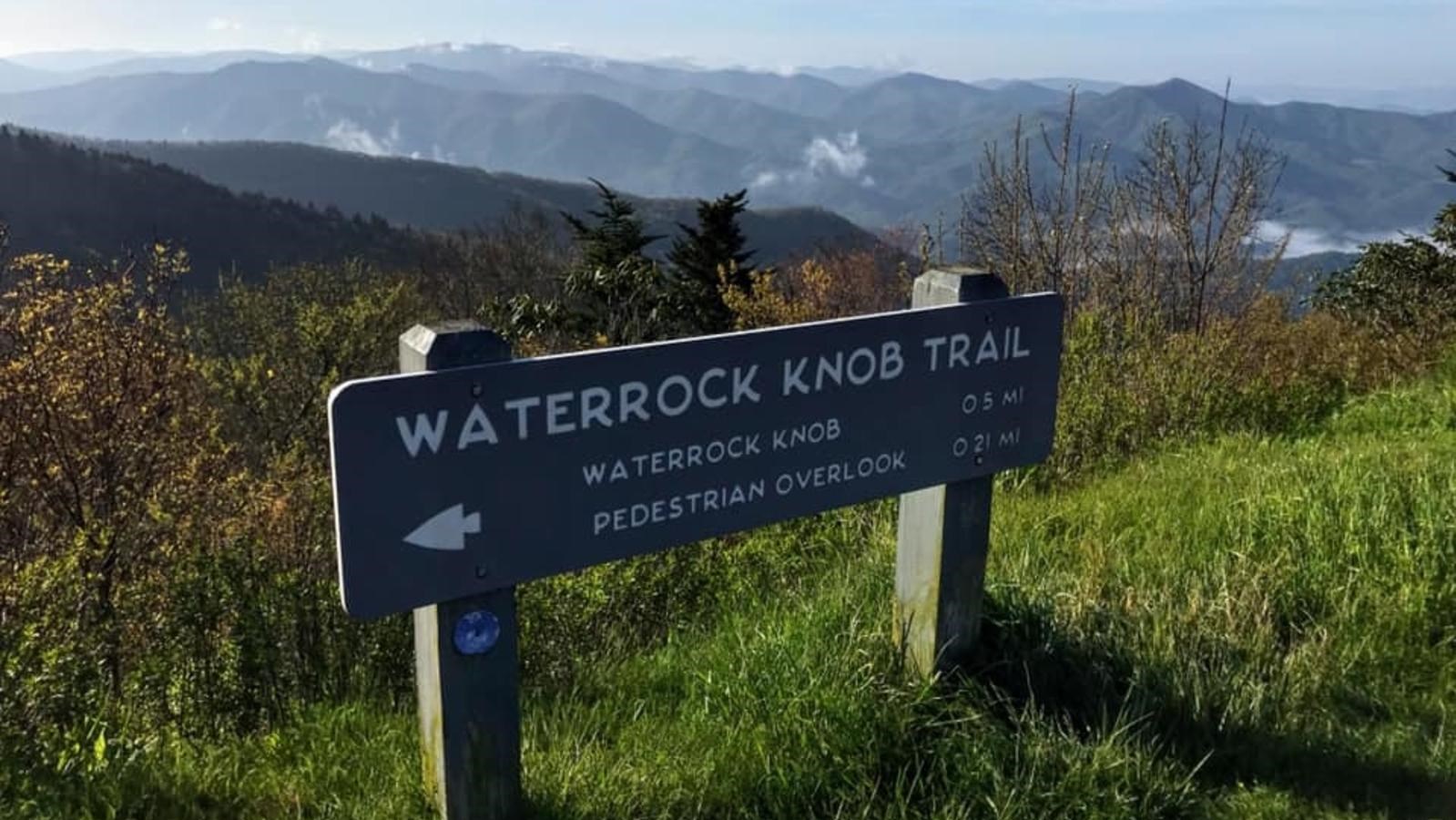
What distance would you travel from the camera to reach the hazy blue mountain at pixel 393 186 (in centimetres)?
12988

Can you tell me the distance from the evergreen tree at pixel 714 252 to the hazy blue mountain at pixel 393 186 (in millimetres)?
99211

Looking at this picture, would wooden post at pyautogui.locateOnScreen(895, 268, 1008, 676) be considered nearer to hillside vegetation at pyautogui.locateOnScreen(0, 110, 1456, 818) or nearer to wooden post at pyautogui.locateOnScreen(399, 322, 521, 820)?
hillside vegetation at pyautogui.locateOnScreen(0, 110, 1456, 818)

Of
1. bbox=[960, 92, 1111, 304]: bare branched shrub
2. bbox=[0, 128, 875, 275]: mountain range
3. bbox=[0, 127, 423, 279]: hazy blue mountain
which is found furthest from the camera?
bbox=[0, 127, 423, 279]: hazy blue mountain

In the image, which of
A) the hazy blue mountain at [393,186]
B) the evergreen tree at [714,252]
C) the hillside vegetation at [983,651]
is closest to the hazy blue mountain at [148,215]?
the evergreen tree at [714,252]

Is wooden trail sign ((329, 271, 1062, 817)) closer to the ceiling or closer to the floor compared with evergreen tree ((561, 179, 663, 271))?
closer to the ceiling

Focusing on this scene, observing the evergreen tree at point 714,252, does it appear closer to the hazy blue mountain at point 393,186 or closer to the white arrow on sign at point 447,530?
the white arrow on sign at point 447,530

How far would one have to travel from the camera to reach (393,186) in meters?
141

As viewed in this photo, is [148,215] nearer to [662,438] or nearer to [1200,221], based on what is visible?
[1200,221]

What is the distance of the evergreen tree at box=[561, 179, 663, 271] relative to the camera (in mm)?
23359

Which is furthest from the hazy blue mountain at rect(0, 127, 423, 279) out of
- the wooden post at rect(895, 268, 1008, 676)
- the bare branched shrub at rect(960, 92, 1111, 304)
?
the wooden post at rect(895, 268, 1008, 676)

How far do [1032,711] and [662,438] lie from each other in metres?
1.14

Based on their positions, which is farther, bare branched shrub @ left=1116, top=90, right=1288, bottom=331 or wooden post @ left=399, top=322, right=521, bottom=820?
Answer: bare branched shrub @ left=1116, top=90, right=1288, bottom=331

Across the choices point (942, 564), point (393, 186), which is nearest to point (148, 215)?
point (393, 186)

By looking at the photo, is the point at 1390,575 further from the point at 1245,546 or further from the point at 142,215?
the point at 142,215
